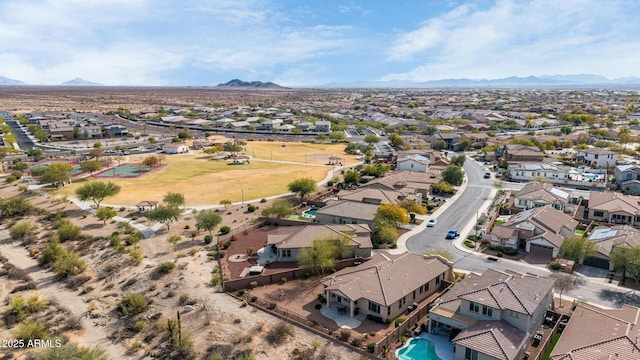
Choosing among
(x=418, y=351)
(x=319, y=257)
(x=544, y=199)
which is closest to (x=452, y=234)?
(x=544, y=199)

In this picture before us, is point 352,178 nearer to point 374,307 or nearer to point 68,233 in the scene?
point 374,307

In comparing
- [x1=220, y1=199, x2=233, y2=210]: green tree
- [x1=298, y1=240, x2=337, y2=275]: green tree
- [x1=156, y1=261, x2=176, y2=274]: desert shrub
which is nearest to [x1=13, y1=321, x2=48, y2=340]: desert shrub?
[x1=156, y1=261, x2=176, y2=274]: desert shrub

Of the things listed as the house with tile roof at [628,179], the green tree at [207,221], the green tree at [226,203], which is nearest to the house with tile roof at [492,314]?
the green tree at [207,221]

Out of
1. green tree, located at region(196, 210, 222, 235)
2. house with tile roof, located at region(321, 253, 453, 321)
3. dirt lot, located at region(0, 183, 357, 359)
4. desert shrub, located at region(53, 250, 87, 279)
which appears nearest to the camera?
dirt lot, located at region(0, 183, 357, 359)

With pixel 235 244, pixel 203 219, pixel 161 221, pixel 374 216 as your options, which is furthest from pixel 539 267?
pixel 161 221

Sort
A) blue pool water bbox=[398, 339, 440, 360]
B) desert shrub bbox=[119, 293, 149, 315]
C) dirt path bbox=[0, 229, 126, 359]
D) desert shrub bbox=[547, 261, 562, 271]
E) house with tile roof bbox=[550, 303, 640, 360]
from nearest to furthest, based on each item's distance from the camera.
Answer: house with tile roof bbox=[550, 303, 640, 360], blue pool water bbox=[398, 339, 440, 360], dirt path bbox=[0, 229, 126, 359], desert shrub bbox=[119, 293, 149, 315], desert shrub bbox=[547, 261, 562, 271]

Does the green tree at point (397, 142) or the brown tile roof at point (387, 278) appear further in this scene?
the green tree at point (397, 142)

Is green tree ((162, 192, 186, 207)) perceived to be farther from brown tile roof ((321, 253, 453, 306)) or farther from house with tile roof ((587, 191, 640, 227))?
house with tile roof ((587, 191, 640, 227))

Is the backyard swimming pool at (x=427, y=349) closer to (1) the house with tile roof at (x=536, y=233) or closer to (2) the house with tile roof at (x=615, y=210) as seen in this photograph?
(1) the house with tile roof at (x=536, y=233)
